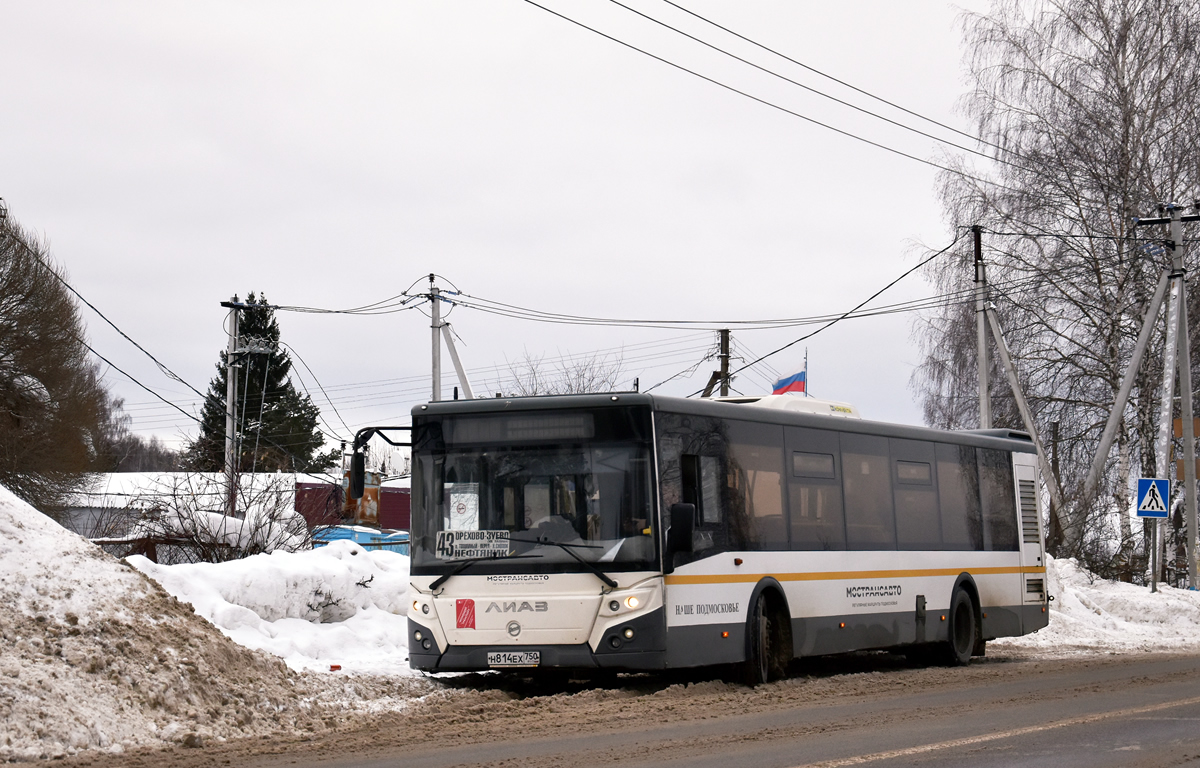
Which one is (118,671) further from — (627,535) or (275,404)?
(275,404)

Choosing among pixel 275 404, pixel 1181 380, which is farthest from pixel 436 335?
pixel 275 404

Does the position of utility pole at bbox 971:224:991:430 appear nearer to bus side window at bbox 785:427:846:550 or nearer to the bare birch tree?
the bare birch tree

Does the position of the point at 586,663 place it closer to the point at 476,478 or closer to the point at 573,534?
the point at 573,534

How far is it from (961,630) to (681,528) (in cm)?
667

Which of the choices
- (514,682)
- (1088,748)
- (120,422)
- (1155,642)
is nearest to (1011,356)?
(1155,642)

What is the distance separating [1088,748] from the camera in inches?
334

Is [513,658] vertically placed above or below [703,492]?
below

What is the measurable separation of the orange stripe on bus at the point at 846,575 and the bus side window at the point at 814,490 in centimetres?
30

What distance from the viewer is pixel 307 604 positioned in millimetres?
14594

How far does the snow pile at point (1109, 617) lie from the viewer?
21.1 m

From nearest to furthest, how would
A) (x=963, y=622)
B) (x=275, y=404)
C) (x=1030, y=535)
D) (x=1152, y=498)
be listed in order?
(x=963, y=622) → (x=1030, y=535) → (x=1152, y=498) → (x=275, y=404)

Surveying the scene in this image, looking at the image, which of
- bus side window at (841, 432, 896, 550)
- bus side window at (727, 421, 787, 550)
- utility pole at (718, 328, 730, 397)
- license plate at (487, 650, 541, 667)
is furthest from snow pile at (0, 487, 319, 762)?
utility pole at (718, 328, 730, 397)

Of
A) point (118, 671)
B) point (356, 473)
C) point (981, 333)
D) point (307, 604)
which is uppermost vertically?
point (981, 333)

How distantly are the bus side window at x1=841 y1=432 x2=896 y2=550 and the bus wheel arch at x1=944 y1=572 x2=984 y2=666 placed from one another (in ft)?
5.75
